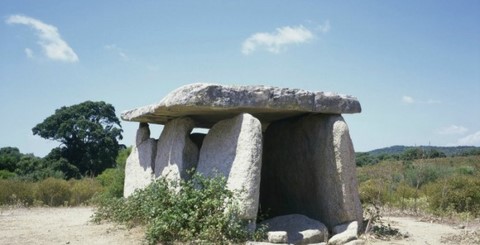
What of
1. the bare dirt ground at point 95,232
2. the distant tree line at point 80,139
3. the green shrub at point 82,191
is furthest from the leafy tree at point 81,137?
Result: the bare dirt ground at point 95,232

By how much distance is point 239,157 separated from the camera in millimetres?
7977

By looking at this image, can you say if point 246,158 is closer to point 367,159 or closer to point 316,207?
point 316,207

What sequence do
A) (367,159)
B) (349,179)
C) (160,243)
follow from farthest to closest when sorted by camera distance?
(367,159), (349,179), (160,243)

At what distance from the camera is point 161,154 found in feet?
32.8

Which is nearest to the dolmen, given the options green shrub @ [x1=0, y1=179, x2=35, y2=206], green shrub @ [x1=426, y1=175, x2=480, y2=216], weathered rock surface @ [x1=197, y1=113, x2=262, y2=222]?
weathered rock surface @ [x1=197, y1=113, x2=262, y2=222]

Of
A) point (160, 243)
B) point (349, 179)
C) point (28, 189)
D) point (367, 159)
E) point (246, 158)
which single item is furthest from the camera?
point (367, 159)

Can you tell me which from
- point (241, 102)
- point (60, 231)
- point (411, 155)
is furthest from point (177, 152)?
point (411, 155)

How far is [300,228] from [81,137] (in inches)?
1064

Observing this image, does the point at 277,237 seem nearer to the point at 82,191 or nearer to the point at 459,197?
the point at 459,197

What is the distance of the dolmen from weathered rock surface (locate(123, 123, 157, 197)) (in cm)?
2

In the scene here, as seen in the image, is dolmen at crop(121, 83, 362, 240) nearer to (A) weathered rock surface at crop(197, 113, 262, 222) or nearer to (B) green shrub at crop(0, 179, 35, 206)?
(A) weathered rock surface at crop(197, 113, 262, 222)

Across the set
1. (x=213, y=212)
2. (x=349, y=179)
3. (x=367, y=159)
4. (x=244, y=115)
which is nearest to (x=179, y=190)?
(x=213, y=212)

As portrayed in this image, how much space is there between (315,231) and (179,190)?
2354mm

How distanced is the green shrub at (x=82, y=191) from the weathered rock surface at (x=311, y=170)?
290 inches
